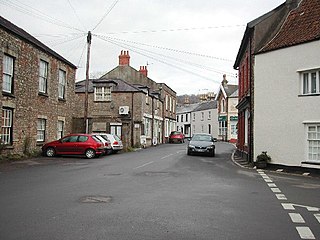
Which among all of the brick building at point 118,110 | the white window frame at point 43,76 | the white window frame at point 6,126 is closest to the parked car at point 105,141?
the white window frame at point 43,76

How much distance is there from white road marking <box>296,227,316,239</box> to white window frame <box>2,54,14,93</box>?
17424 millimetres

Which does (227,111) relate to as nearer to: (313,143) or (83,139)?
(83,139)

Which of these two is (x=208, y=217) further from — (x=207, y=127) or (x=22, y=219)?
(x=207, y=127)

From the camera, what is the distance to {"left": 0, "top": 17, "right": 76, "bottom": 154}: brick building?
65.3ft

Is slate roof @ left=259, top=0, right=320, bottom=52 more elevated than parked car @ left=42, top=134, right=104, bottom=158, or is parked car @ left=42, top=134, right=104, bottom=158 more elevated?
slate roof @ left=259, top=0, right=320, bottom=52

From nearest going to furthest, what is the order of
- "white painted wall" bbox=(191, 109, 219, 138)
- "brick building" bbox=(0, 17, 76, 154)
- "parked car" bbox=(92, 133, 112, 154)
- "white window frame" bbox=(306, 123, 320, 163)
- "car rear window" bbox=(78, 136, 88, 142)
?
"white window frame" bbox=(306, 123, 320, 163), "brick building" bbox=(0, 17, 76, 154), "car rear window" bbox=(78, 136, 88, 142), "parked car" bbox=(92, 133, 112, 154), "white painted wall" bbox=(191, 109, 219, 138)

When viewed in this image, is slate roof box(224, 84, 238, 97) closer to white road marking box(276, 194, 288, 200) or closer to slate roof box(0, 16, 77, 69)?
slate roof box(0, 16, 77, 69)

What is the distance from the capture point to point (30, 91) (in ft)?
73.5

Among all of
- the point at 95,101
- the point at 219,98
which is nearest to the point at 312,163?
the point at 95,101

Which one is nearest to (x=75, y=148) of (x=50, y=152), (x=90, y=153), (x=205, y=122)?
(x=90, y=153)

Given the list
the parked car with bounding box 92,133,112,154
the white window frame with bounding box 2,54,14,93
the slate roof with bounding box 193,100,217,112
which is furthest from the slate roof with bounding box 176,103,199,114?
the white window frame with bounding box 2,54,14,93

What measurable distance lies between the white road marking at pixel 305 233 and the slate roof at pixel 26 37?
17.7m

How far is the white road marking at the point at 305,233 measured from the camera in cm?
599

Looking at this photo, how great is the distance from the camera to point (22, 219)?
676 centimetres
